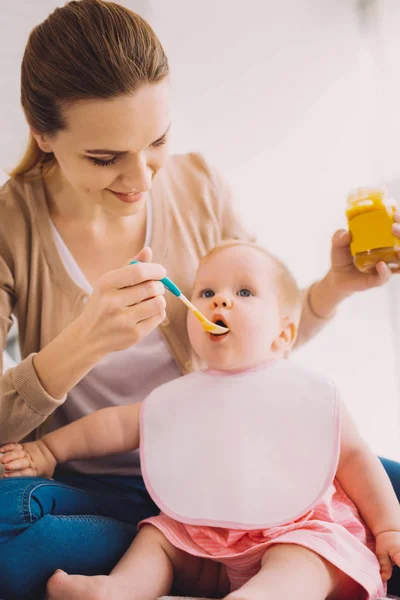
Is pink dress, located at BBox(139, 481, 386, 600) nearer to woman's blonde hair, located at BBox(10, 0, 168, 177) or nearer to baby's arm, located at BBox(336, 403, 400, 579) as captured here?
baby's arm, located at BBox(336, 403, 400, 579)

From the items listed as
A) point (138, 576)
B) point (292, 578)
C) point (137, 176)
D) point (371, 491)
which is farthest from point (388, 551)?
point (137, 176)

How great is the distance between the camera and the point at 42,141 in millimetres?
1438

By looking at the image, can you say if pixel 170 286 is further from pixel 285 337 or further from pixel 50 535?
pixel 50 535

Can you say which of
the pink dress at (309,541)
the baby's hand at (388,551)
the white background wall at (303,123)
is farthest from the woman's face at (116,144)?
the white background wall at (303,123)

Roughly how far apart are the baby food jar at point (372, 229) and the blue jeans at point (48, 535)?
72 centimetres

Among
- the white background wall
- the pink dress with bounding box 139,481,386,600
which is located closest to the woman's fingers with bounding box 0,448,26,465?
the pink dress with bounding box 139,481,386,600

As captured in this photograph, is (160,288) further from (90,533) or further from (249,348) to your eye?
(90,533)

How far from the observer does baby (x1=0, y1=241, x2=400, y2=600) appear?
1104mm

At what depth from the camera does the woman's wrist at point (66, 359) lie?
1202 mm

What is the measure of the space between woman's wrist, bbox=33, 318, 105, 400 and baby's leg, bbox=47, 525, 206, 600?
31cm

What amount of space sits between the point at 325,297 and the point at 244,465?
499mm

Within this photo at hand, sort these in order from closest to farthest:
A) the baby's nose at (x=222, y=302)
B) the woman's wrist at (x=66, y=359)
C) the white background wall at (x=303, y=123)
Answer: the woman's wrist at (x=66, y=359), the baby's nose at (x=222, y=302), the white background wall at (x=303, y=123)

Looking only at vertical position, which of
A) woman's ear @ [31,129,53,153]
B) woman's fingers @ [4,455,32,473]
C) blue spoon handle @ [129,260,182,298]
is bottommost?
woman's fingers @ [4,455,32,473]

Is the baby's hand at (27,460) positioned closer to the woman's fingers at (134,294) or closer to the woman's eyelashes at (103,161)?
the woman's fingers at (134,294)
